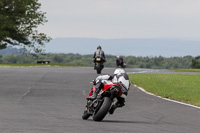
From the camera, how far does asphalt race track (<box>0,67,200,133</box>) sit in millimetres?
11751

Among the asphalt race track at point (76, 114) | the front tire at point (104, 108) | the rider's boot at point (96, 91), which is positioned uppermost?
the rider's boot at point (96, 91)

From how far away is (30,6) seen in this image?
75875mm

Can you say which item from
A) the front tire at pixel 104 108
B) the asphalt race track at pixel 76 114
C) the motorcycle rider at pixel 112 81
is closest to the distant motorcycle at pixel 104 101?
the front tire at pixel 104 108

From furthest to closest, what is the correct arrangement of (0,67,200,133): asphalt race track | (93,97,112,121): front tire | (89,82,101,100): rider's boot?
(89,82,101,100): rider's boot → (93,97,112,121): front tire → (0,67,200,133): asphalt race track

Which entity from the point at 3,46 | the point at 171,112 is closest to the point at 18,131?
the point at 171,112

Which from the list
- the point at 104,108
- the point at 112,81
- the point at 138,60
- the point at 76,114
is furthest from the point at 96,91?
the point at 138,60

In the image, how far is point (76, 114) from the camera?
51.5ft

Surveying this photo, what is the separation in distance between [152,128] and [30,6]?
6509 centimetres

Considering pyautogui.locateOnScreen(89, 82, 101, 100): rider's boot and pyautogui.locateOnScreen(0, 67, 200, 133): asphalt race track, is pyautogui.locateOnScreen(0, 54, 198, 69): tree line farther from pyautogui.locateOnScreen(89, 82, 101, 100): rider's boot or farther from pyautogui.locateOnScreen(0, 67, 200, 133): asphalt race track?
pyautogui.locateOnScreen(89, 82, 101, 100): rider's boot

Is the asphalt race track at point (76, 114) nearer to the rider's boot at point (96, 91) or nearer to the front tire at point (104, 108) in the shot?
the front tire at point (104, 108)

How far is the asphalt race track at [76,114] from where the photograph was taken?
11.8 m

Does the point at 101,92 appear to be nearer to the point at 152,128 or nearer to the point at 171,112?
the point at 152,128

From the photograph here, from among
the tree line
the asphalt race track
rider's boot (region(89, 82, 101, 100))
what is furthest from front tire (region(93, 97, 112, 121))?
the tree line

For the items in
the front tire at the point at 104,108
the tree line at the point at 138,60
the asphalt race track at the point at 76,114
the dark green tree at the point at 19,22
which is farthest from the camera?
the tree line at the point at 138,60
